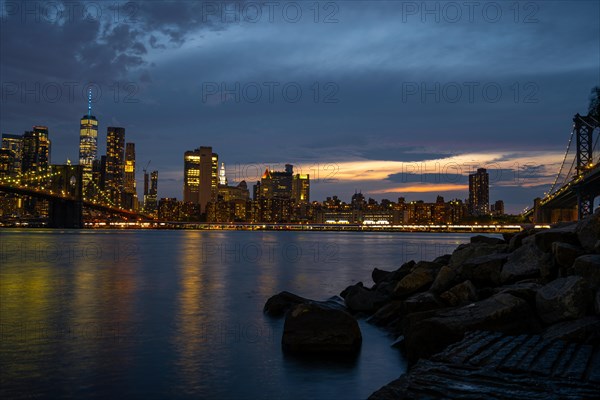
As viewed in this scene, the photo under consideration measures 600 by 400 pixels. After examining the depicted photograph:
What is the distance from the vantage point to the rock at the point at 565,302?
999 centimetres

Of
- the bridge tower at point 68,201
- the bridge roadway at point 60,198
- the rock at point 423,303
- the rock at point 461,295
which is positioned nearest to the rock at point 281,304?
the rock at point 423,303

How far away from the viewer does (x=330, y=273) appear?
1377 inches

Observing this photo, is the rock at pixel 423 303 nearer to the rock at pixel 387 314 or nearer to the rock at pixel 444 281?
the rock at pixel 444 281

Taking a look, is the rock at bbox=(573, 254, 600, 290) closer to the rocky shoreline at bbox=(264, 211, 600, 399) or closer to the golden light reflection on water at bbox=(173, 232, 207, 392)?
the rocky shoreline at bbox=(264, 211, 600, 399)

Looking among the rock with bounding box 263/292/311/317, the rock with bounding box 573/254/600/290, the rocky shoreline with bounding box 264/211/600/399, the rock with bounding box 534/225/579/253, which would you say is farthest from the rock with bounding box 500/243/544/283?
the rock with bounding box 263/292/311/317

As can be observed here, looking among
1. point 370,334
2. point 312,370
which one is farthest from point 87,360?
point 370,334

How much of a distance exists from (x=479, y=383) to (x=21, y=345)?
1070cm

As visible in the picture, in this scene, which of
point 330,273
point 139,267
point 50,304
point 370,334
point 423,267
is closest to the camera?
point 370,334

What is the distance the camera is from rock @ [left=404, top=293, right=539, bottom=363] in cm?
974

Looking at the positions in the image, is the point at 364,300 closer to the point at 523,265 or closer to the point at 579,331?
the point at 523,265

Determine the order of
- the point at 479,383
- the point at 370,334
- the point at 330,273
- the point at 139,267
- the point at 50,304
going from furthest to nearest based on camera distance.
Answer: the point at 139,267, the point at 330,273, the point at 50,304, the point at 370,334, the point at 479,383

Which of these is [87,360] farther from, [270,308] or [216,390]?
[270,308]

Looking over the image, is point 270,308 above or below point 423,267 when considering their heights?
below

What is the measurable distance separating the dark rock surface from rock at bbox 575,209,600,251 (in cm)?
452
